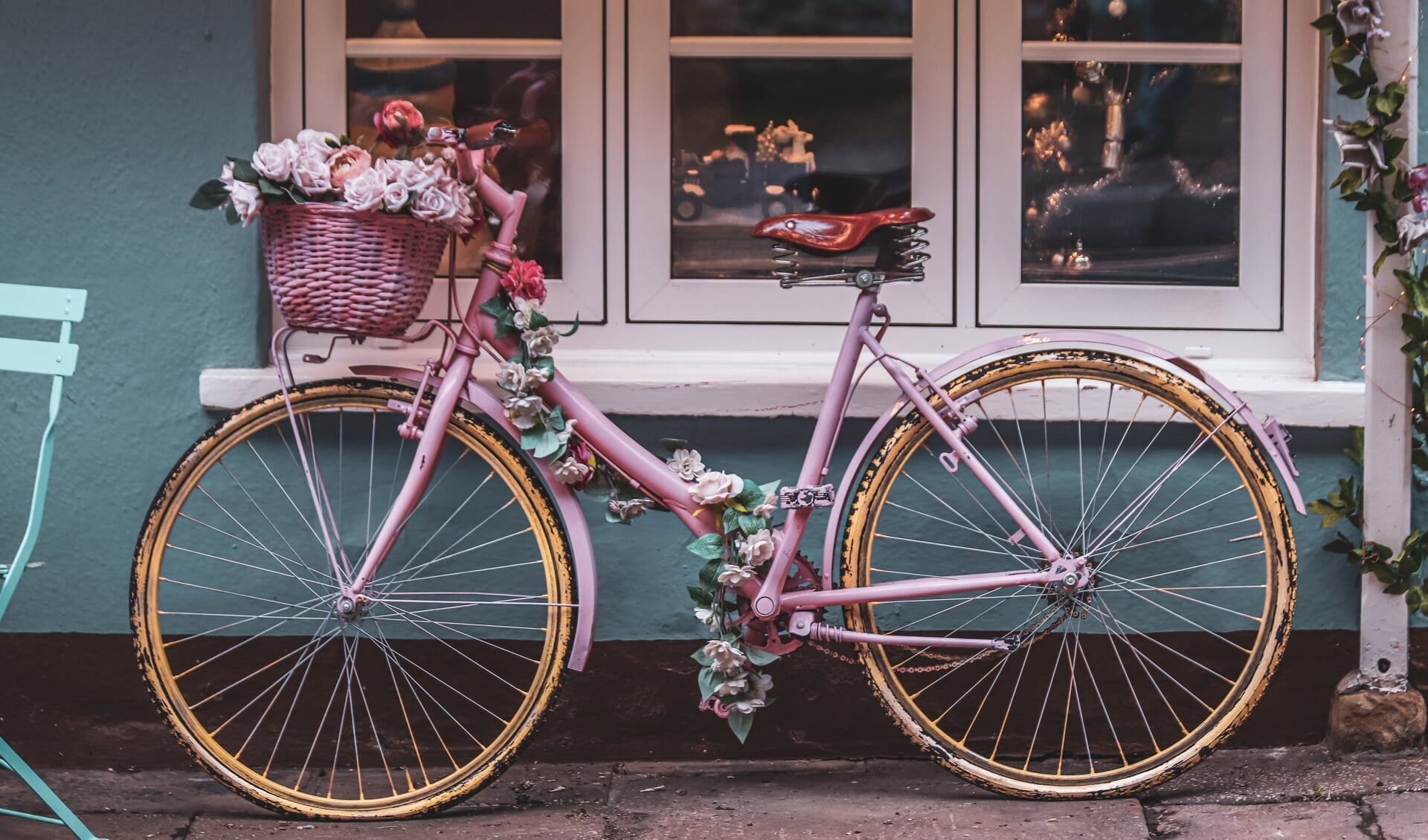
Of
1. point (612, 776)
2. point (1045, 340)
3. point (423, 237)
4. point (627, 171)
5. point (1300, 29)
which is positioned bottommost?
point (612, 776)

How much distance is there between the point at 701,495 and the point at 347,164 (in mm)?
990

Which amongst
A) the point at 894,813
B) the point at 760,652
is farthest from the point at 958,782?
the point at 760,652

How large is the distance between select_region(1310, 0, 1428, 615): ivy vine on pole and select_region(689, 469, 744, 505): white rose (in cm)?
149

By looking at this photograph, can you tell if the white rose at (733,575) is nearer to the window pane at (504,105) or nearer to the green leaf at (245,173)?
the window pane at (504,105)

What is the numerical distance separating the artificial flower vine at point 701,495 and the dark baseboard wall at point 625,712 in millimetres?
470

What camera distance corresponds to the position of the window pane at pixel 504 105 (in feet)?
10.2

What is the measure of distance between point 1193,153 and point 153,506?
267cm

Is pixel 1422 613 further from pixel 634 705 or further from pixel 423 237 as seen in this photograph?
pixel 423 237

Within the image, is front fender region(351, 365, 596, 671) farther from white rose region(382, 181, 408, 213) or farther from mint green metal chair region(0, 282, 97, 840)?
mint green metal chair region(0, 282, 97, 840)

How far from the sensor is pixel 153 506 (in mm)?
2666

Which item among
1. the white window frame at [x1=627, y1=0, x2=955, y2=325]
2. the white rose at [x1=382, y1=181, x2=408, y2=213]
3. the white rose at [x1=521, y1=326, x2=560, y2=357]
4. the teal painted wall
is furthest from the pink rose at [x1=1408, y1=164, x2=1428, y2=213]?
the white rose at [x1=382, y1=181, x2=408, y2=213]

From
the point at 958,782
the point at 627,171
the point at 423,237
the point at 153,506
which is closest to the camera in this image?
the point at 423,237

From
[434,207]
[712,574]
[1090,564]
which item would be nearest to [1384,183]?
[1090,564]

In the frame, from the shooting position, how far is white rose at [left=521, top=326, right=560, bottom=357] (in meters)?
2.58
